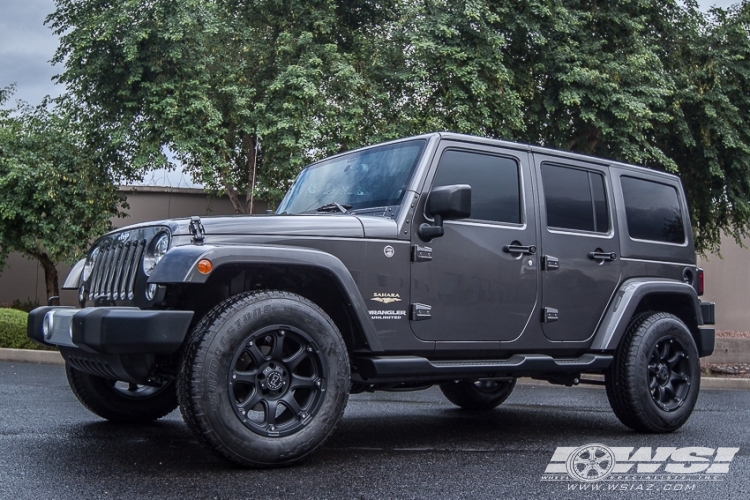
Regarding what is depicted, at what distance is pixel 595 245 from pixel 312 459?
2747 millimetres

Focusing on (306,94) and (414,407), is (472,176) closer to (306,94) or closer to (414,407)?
(414,407)

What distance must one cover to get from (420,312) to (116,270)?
185 cm

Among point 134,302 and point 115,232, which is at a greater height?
point 115,232

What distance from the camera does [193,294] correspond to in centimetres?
466

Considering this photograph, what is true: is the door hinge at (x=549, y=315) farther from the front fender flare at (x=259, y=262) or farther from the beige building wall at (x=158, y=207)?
the beige building wall at (x=158, y=207)

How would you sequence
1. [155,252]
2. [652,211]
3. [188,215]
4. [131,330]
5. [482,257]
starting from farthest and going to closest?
[188,215] < [652,211] < [482,257] < [155,252] < [131,330]

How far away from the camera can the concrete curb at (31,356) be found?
11.9m

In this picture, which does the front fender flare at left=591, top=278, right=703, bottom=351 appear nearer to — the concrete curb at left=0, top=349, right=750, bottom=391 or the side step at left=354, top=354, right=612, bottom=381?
the side step at left=354, top=354, right=612, bottom=381

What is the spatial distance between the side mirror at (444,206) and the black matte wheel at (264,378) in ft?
3.17

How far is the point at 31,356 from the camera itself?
1202 cm

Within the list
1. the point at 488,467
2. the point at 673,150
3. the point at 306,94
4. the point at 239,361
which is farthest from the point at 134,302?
the point at 673,150

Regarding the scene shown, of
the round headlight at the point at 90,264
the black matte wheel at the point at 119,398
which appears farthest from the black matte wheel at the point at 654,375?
the round headlight at the point at 90,264

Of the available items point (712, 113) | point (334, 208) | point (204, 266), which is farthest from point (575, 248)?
point (712, 113)

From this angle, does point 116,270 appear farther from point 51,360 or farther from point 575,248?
point 51,360
